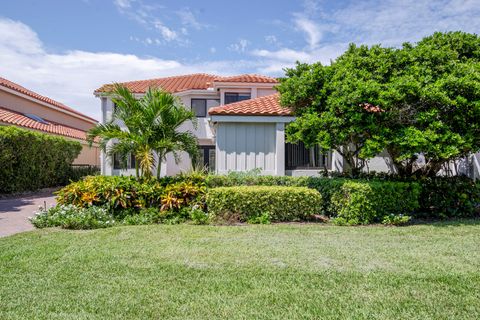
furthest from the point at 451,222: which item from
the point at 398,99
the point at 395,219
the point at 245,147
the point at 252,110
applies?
the point at 252,110

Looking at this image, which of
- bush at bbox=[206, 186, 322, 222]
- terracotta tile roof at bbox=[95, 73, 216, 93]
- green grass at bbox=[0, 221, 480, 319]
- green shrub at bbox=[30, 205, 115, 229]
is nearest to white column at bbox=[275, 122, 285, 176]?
bush at bbox=[206, 186, 322, 222]

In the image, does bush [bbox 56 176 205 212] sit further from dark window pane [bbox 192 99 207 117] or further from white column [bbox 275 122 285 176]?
dark window pane [bbox 192 99 207 117]

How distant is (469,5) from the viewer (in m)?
11.1

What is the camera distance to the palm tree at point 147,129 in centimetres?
1105

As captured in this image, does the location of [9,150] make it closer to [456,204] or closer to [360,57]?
[360,57]

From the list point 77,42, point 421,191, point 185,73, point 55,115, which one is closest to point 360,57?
point 421,191

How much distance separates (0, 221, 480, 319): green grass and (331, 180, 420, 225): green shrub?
143cm

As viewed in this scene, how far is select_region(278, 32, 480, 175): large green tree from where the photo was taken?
8711 mm

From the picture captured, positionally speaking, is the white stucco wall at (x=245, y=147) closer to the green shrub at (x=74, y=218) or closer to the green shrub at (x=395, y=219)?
the green shrub at (x=74, y=218)

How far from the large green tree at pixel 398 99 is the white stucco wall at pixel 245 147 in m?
3.50

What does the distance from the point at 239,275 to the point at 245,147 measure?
942 cm

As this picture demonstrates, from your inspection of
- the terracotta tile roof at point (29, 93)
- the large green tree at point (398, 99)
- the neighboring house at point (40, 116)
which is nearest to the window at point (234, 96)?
the neighboring house at point (40, 116)

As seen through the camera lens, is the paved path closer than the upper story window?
Yes

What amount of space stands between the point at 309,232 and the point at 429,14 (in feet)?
30.2
